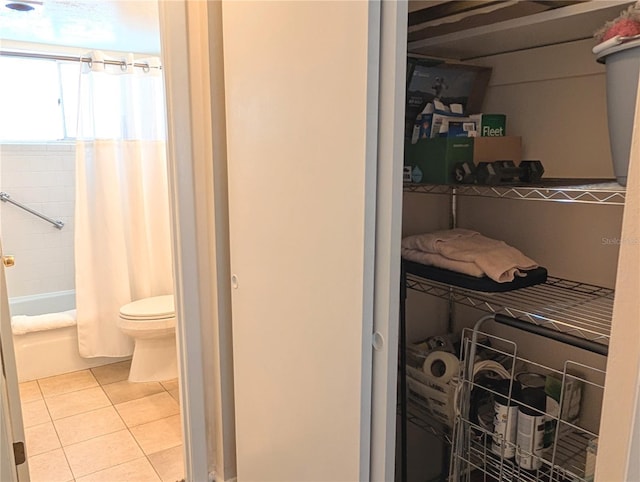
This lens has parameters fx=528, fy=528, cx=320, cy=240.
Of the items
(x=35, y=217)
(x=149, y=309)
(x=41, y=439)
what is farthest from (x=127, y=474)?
(x=35, y=217)

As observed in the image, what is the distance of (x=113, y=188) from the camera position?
319 centimetres

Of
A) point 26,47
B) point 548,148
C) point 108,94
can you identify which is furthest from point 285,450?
point 26,47

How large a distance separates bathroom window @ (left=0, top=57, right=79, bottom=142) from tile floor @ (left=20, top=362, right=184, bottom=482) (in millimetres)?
1621

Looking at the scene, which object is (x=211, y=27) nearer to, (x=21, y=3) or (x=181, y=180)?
(x=181, y=180)

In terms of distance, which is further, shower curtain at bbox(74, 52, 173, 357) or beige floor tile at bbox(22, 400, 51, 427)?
shower curtain at bbox(74, 52, 173, 357)

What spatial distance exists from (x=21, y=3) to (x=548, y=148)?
2412 mm

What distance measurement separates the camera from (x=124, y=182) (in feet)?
10.6

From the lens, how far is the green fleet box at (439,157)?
1.45 m

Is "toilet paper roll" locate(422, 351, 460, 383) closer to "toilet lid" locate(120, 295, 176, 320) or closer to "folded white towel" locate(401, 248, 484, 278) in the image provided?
"folded white towel" locate(401, 248, 484, 278)

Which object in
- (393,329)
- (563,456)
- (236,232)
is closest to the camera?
(393,329)

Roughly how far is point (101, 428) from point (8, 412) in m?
0.75

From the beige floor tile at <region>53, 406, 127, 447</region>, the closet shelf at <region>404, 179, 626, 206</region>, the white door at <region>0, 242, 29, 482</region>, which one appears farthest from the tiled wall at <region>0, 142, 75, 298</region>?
the closet shelf at <region>404, 179, 626, 206</region>

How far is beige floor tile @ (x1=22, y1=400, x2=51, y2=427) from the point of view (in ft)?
8.48

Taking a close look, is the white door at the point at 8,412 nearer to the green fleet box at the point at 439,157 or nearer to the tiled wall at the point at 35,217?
the green fleet box at the point at 439,157
